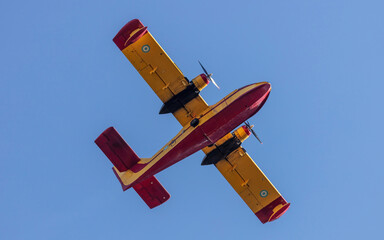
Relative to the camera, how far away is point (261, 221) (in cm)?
3603

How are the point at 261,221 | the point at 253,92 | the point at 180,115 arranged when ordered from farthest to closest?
the point at 261,221, the point at 180,115, the point at 253,92

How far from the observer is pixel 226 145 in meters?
34.4

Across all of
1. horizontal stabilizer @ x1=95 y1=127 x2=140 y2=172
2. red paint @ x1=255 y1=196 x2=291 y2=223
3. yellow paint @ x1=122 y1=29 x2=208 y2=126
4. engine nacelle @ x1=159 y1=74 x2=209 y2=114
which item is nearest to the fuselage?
engine nacelle @ x1=159 y1=74 x2=209 y2=114

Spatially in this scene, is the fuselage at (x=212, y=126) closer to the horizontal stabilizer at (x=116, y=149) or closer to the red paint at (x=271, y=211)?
the horizontal stabilizer at (x=116, y=149)

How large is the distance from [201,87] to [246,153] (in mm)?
5226

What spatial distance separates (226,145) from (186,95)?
13.5 feet

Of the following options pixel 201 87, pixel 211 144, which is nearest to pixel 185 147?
pixel 211 144

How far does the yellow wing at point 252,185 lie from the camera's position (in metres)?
34.9

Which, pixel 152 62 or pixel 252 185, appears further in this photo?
pixel 252 185

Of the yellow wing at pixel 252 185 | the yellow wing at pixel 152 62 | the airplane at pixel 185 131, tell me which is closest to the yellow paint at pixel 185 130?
the airplane at pixel 185 131

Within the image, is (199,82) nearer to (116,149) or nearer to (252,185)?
(116,149)

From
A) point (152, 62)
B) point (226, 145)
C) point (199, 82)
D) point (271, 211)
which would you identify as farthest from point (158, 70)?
point (271, 211)

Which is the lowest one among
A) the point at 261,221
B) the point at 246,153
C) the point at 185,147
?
the point at 261,221

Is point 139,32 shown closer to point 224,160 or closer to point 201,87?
point 201,87
